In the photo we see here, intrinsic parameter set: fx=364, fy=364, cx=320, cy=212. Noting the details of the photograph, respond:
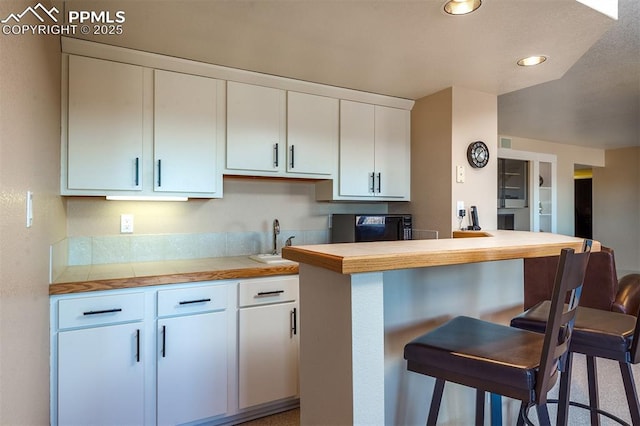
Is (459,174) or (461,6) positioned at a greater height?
(461,6)

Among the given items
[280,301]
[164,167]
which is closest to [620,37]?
[280,301]

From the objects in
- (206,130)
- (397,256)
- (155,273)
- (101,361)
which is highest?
(206,130)

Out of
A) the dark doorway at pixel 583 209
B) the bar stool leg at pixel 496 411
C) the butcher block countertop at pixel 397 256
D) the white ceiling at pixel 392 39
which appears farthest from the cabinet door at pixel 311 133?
the dark doorway at pixel 583 209

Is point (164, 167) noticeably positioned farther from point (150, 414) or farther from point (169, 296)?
point (150, 414)

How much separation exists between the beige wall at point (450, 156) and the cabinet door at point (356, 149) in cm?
45

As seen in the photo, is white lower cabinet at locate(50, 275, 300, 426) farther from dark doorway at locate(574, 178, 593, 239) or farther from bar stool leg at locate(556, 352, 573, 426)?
dark doorway at locate(574, 178, 593, 239)

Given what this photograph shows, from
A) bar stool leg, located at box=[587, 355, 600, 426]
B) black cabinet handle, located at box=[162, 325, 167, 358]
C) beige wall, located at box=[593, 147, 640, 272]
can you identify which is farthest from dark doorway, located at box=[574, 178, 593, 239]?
black cabinet handle, located at box=[162, 325, 167, 358]

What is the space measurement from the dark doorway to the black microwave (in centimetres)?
635

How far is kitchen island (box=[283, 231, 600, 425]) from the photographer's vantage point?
0.96 metres

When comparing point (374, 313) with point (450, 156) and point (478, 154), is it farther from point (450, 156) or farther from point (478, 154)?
point (478, 154)

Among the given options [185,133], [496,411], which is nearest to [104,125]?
[185,133]

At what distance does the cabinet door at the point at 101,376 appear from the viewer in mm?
1734

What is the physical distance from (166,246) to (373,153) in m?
1.72

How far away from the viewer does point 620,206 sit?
6613 mm
